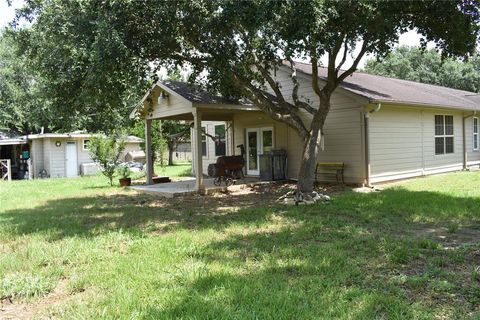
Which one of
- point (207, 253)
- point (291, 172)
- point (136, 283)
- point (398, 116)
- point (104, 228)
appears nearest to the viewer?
point (136, 283)

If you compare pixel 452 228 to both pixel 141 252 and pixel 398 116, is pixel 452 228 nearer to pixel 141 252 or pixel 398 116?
pixel 141 252

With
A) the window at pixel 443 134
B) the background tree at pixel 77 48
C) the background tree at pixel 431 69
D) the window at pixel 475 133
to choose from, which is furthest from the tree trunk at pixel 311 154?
the background tree at pixel 431 69

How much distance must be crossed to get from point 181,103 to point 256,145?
442cm

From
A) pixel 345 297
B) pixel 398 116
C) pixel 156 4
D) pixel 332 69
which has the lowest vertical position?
pixel 345 297

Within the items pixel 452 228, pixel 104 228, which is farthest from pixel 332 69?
pixel 104 228

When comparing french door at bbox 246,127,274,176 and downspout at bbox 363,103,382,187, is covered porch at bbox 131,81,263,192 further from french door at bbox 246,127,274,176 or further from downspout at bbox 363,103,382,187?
downspout at bbox 363,103,382,187

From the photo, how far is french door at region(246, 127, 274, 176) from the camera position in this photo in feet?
51.8

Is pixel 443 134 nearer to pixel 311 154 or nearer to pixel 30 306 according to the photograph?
pixel 311 154

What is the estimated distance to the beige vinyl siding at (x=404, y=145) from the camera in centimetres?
1303

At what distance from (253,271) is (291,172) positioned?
412 inches

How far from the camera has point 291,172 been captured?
14992 mm

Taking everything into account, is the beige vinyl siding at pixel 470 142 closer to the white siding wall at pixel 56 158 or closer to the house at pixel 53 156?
the house at pixel 53 156

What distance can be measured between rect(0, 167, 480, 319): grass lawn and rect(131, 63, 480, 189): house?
3.66 metres

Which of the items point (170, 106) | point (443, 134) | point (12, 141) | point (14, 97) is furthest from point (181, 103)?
point (14, 97)
